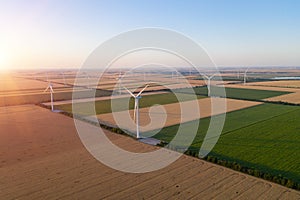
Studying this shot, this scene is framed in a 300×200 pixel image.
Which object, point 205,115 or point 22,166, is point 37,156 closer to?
point 22,166

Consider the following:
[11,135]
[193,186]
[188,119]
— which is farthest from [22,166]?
[188,119]

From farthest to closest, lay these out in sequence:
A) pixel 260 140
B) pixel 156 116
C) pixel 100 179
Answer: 1. pixel 156 116
2. pixel 260 140
3. pixel 100 179

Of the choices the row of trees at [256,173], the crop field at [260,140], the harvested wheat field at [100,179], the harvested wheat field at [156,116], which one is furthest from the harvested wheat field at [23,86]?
the row of trees at [256,173]

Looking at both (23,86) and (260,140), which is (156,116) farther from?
(23,86)

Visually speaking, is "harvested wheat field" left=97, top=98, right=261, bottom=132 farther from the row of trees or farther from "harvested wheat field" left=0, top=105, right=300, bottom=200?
the row of trees

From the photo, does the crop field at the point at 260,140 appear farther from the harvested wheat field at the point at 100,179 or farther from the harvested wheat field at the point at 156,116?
the harvested wheat field at the point at 100,179

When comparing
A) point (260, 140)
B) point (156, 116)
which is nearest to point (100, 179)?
point (260, 140)

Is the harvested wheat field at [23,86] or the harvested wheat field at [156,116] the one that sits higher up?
the harvested wheat field at [23,86]
